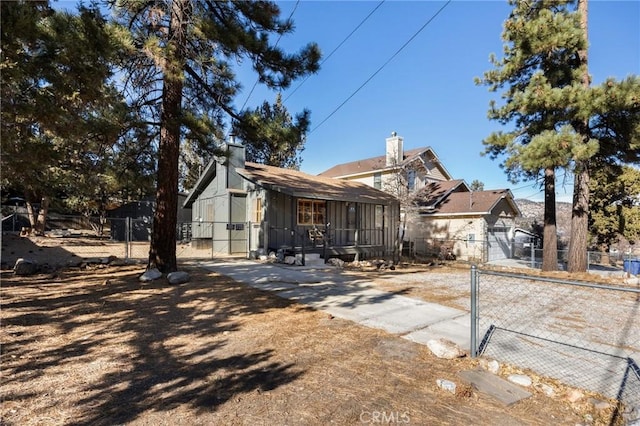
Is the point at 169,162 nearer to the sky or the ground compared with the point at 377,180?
nearer to the ground

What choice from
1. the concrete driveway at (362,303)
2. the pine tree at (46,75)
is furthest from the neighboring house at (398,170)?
the pine tree at (46,75)

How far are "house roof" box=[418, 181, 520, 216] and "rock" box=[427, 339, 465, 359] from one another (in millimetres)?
17619

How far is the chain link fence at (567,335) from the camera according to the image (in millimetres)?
3601

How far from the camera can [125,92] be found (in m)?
8.58

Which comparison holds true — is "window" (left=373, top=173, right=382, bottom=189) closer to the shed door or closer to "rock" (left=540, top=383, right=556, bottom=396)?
the shed door

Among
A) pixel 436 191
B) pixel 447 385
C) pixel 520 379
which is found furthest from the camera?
pixel 436 191

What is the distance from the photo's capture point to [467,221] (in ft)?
68.7

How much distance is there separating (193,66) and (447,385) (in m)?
8.35

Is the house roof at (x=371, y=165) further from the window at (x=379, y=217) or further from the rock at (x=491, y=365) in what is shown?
the rock at (x=491, y=365)

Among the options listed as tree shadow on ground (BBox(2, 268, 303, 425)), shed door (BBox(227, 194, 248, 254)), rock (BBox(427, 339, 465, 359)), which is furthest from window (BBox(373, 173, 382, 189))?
rock (BBox(427, 339, 465, 359))

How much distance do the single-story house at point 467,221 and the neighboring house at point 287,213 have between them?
489cm

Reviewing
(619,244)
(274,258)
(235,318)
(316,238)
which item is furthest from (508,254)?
(235,318)

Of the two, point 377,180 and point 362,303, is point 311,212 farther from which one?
point 377,180

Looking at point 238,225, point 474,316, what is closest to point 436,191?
point 238,225
